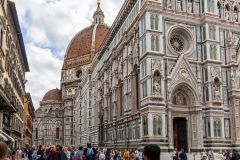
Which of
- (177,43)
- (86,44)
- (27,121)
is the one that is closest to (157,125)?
(177,43)

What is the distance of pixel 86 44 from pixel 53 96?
21214 millimetres

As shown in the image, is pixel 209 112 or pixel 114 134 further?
pixel 114 134

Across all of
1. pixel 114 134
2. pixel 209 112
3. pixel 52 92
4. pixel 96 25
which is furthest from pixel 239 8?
pixel 52 92

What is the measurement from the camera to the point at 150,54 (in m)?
35.8

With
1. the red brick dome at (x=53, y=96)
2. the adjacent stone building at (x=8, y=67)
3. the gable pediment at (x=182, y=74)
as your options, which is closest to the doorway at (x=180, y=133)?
the gable pediment at (x=182, y=74)

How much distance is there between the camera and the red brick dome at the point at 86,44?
112 m

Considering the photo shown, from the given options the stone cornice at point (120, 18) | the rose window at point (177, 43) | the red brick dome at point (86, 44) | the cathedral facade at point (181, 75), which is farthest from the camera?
the red brick dome at point (86, 44)

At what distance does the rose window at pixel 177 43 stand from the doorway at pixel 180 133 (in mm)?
7220

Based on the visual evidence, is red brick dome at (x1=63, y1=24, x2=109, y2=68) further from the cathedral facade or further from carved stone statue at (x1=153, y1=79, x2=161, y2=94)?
carved stone statue at (x1=153, y1=79, x2=161, y2=94)

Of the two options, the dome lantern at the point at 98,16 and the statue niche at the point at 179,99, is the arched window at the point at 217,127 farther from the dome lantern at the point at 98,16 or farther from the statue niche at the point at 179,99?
the dome lantern at the point at 98,16

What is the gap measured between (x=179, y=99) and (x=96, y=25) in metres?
86.7

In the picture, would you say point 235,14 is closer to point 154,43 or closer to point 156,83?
point 154,43

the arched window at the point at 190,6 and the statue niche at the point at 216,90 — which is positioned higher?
the arched window at the point at 190,6

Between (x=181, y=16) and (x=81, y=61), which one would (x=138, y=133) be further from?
(x=81, y=61)
